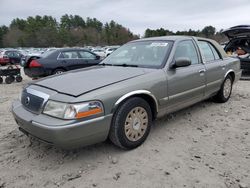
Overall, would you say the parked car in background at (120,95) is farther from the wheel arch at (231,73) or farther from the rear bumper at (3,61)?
the rear bumper at (3,61)

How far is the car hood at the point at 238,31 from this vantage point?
8.54 meters

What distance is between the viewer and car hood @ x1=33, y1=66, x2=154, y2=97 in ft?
10.5

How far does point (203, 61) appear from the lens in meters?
4.91

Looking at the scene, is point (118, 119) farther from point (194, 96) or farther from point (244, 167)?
point (194, 96)

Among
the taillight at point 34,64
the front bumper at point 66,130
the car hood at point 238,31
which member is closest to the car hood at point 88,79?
the front bumper at point 66,130

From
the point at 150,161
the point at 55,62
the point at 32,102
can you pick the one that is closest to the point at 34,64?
the point at 55,62

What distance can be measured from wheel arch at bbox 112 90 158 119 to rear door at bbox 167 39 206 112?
306 mm

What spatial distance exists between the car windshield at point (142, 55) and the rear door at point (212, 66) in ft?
3.63

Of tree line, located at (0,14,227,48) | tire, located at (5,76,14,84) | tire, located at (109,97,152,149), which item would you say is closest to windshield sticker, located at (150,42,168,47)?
tire, located at (109,97,152,149)

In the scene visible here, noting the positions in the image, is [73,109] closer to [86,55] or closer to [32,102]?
[32,102]

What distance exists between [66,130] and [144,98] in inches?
52.1

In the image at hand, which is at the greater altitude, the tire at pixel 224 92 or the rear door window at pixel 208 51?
the rear door window at pixel 208 51

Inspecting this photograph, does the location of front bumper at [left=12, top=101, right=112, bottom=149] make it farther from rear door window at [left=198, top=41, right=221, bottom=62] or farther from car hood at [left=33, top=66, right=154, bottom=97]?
rear door window at [left=198, top=41, right=221, bottom=62]

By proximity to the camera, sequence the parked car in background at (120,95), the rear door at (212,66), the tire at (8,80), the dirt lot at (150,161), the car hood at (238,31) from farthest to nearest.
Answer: the tire at (8,80) < the car hood at (238,31) < the rear door at (212,66) < the parked car in background at (120,95) < the dirt lot at (150,161)
